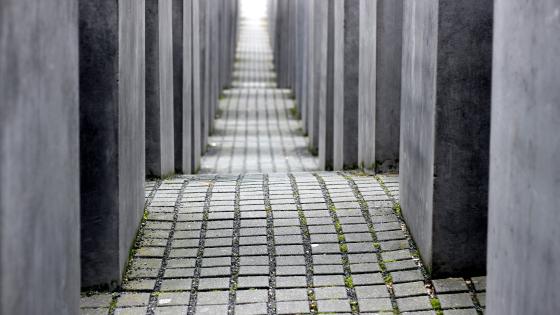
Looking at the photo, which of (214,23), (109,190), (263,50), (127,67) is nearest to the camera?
(109,190)

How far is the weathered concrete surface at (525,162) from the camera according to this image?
3.53 m

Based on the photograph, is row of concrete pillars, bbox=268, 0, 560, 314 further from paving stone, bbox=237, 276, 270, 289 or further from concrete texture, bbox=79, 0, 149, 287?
concrete texture, bbox=79, 0, 149, 287

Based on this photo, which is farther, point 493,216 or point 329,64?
point 329,64

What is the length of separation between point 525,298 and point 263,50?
113 ft

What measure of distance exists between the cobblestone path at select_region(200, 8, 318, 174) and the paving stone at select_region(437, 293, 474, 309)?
6.89 m

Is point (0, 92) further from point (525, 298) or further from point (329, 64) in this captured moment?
point (329, 64)

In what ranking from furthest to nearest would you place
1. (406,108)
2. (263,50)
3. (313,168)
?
1. (263,50)
2. (313,168)
3. (406,108)

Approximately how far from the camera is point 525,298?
3.86 meters

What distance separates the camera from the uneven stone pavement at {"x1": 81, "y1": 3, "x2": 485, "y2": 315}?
5.57 m

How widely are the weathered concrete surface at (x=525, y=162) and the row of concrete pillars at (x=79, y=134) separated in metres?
2.09

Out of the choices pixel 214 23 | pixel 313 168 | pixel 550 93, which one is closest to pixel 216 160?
pixel 313 168

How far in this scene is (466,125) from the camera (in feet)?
19.0

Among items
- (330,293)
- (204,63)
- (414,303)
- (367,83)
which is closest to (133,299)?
(330,293)

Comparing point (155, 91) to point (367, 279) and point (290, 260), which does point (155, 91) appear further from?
point (367, 279)
